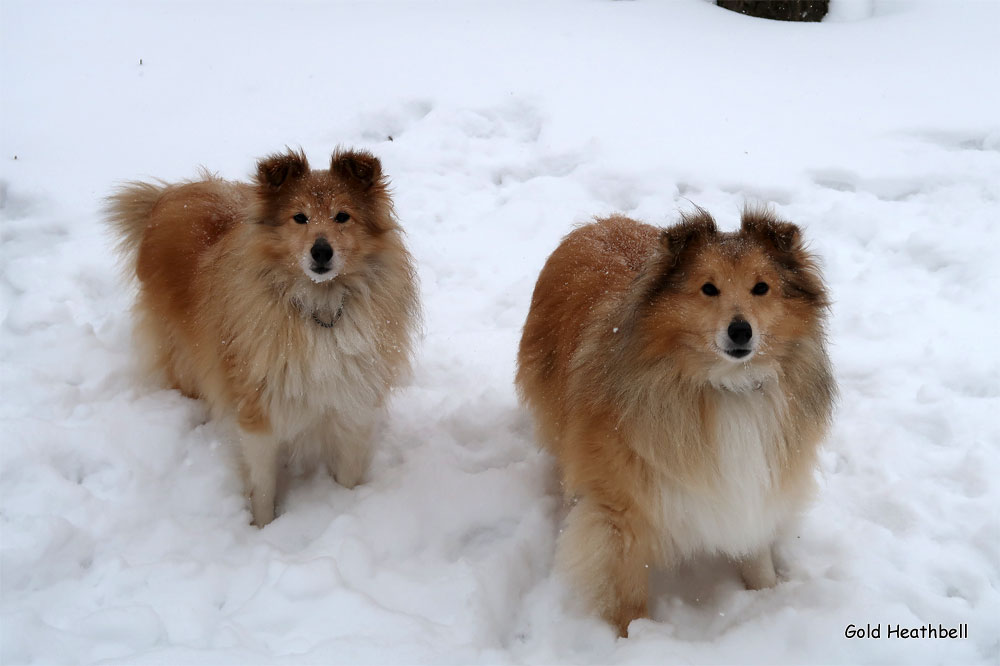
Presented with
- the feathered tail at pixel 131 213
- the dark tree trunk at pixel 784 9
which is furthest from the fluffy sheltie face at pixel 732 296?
the dark tree trunk at pixel 784 9

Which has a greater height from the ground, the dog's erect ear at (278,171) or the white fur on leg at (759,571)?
the dog's erect ear at (278,171)

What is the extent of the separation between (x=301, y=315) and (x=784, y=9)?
8.36 m

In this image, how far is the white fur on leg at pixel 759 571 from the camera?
2971 millimetres

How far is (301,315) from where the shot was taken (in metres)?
3.26

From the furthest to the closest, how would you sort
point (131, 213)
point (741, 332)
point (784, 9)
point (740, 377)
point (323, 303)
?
1. point (784, 9)
2. point (131, 213)
3. point (323, 303)
4. point (740, 377)
5. point (741, 332)

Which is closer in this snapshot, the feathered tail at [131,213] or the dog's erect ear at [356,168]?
the dog's erect ear at [356,168]

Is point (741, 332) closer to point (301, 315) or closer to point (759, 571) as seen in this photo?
point (759, 571)

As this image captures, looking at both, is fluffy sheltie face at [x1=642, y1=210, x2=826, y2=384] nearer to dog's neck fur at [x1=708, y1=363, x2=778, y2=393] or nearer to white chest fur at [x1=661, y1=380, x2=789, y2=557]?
dog's neck fur at [x1=708, y1=363, x2=778, y2=393]

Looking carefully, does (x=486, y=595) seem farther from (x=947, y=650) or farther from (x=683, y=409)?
(x=947, y=650)

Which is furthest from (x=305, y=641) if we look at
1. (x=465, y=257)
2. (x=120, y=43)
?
(x=120, y=43)

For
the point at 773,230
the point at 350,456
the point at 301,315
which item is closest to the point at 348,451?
the point at 350,456

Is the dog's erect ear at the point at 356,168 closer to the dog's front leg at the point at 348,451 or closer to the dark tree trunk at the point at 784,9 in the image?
the dog's front leg at the point at 348,451

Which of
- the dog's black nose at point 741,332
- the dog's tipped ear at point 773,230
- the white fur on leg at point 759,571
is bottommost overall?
the white fur on leg at point 759,571

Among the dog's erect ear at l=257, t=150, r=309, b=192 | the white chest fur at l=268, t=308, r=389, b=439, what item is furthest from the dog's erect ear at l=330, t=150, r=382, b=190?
the white chest fur at l=268, t=308, r=389, b=439
